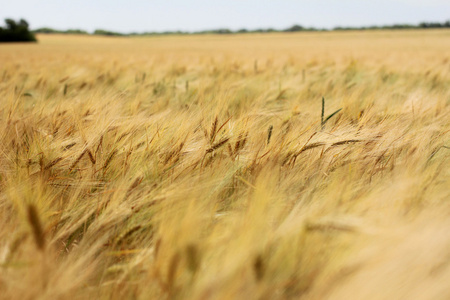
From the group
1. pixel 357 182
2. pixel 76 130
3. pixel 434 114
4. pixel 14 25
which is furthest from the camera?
pixel 14 25

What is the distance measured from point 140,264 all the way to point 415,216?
0.52 meters

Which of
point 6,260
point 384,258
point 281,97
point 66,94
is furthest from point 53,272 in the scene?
point 66,94

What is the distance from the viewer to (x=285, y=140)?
3.07 feet

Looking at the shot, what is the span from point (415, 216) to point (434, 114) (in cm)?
97

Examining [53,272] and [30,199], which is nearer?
[53,272]

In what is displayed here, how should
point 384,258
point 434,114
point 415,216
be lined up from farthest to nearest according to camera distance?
point 434,114 → point 415,216 → point 384,258

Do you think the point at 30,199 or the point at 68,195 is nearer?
the point at 30,199

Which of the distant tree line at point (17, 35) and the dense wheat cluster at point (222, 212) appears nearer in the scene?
the dense wheat cluster at point (222, 212)

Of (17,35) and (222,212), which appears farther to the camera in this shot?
(17,35)

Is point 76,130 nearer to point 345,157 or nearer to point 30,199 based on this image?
point 30,199

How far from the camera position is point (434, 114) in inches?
52.9

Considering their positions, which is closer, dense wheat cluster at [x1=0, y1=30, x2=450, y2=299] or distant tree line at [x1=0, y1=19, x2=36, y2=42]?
dense wheat cluster at [x1=0, y1=30, x2=450, y2=299]

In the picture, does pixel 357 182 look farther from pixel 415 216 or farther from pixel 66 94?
pixel 66 94

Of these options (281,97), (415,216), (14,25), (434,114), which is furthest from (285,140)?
(14,25)
